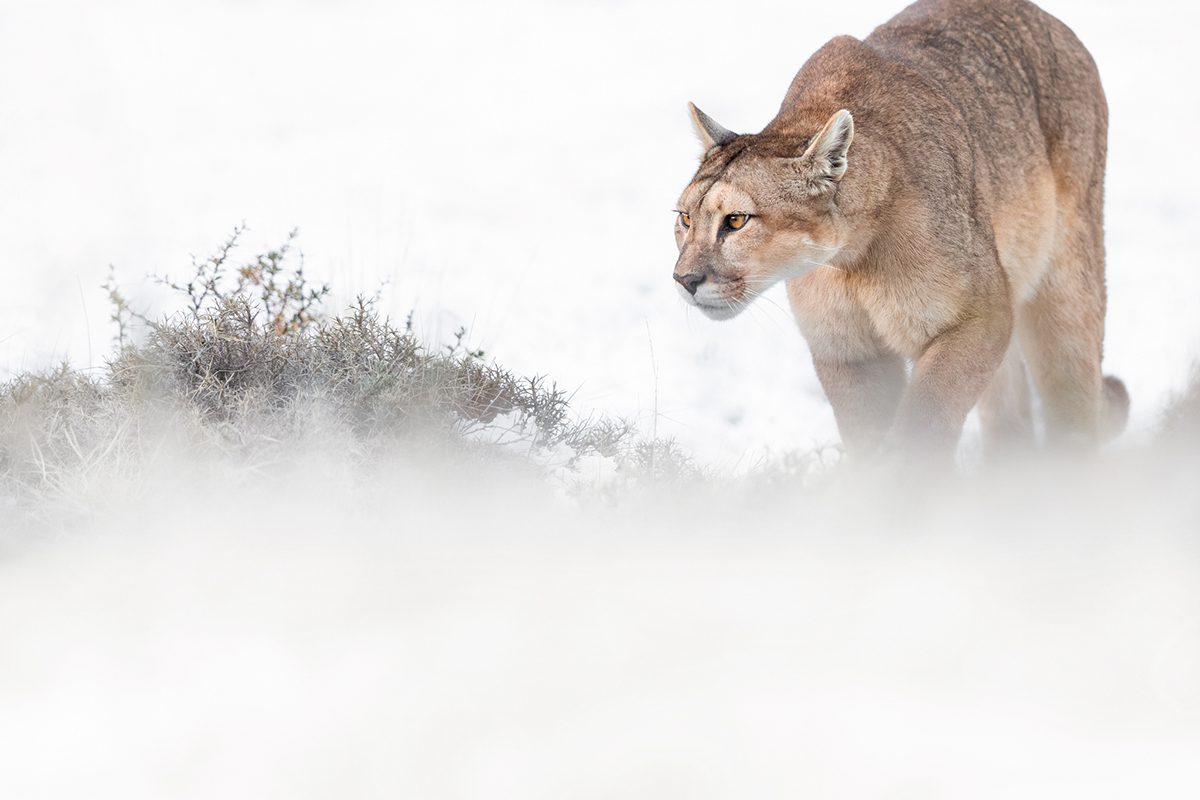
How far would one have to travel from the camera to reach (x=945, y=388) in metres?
5.55

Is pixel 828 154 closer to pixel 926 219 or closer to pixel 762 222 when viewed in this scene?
pixel 762 222

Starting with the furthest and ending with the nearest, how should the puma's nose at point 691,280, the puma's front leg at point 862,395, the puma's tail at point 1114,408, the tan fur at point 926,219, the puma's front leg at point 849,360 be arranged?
1. the puma's tail at point 1114,408
2. the puma's front leg at point 862,395
3. the puma's front leg at point 849,360
4. the tan fur at point 926,219
5. the puma's nose at point 691,280

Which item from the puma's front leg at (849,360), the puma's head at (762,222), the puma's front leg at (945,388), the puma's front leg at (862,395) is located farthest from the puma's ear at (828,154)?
the puma's front leg at (862,395)

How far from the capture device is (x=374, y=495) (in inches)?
220

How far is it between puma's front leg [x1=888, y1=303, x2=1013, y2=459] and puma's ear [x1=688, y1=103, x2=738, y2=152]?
4.02ft

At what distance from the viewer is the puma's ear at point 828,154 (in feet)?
17.2

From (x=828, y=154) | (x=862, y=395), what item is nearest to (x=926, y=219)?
(x=828, y=154)

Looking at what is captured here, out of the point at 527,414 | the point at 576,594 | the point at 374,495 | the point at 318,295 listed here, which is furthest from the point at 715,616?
the point at 318,295

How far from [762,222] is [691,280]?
1.20 feet

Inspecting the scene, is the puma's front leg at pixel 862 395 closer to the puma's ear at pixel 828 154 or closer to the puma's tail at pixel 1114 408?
the puma's ear at pixel 828 154

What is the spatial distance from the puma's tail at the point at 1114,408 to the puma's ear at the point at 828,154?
2.80m

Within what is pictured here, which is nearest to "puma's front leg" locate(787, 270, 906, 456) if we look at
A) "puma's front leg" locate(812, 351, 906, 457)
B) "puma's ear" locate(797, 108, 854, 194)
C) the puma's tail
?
"puma's front leg" locate(812, 351, 906, 457)

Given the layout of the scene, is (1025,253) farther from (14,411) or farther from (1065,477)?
(14,411)

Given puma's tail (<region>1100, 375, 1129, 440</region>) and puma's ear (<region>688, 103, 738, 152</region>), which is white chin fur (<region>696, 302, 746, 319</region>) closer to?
puma's ear (<region>688, 103, 738, 152</region>)
